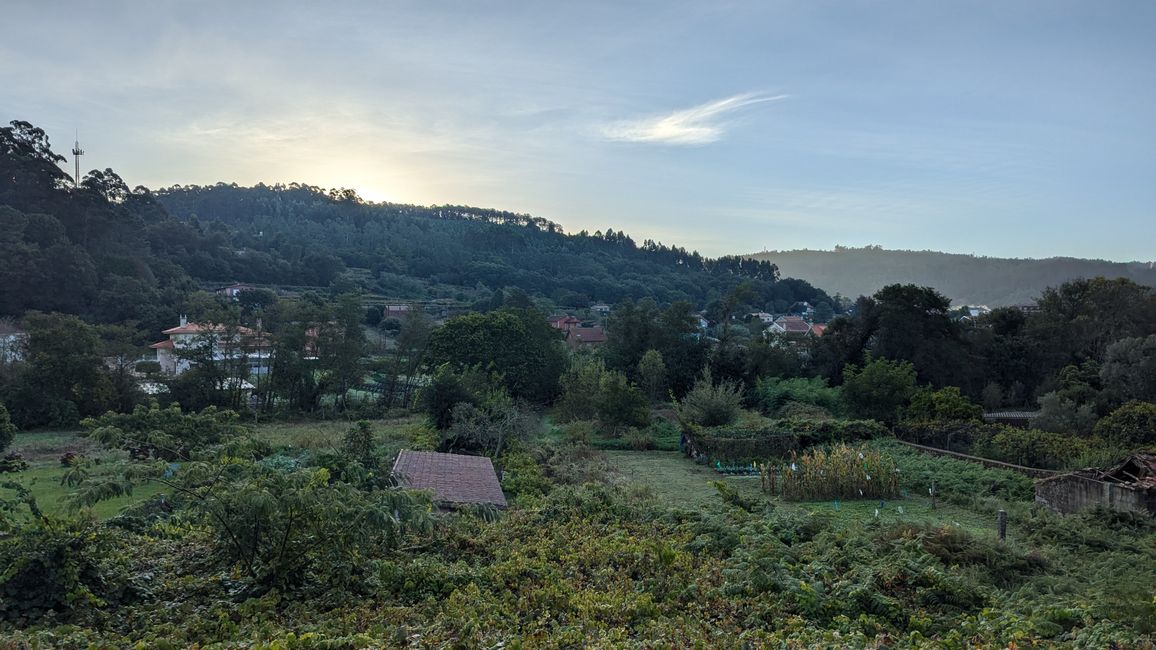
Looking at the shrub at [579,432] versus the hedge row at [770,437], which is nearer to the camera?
the hedge row at [770,437]

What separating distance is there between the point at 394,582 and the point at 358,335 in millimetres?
23994

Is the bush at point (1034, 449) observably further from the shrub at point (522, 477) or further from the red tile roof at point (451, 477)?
the red tile roof at point (451, 477)

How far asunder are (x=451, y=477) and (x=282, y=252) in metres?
62.5

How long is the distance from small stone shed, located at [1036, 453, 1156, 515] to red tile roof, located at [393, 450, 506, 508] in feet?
32.0

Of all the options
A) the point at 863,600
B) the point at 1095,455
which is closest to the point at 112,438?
the point at 863,600

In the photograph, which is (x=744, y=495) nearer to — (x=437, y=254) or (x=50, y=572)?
(x=50, y=572)

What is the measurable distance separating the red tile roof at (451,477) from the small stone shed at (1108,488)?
9738 millimetres

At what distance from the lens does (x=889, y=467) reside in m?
15.0

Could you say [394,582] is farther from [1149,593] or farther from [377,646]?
[1149,593]

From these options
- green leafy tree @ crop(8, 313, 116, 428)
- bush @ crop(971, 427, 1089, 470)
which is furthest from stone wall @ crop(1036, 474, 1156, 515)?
green leafy tree @ crop(8, 313, 116, 428)

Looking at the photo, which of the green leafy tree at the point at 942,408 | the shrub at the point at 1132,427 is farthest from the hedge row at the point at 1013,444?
the green leafy tree at the point at 942,408

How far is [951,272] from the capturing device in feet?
468

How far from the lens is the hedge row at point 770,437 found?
65.2 feet

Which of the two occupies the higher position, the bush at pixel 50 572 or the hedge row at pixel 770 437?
the bush at pixel 50 572
